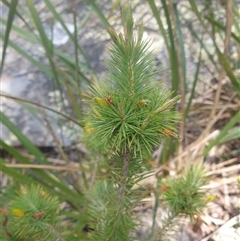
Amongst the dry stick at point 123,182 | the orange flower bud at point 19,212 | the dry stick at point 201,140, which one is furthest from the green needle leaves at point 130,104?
the dry stick at point 201,140

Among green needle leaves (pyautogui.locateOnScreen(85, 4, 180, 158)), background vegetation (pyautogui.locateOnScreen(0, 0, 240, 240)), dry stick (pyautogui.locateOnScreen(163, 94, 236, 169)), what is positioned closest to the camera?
green needle leaves (pyautogui.locateOnScreen(85, 4, 180, 158))

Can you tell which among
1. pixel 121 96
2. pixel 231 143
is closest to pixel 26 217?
pixel 121 96

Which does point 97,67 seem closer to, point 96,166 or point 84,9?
point 84,9

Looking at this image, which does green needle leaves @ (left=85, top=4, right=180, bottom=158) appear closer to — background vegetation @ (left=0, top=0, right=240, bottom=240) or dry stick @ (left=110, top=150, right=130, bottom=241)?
dry stick @ (left=110, top=150, right=130, bottom=241)

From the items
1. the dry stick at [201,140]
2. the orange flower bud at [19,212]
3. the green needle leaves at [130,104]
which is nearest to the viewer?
the green needle leaves at [130,104]

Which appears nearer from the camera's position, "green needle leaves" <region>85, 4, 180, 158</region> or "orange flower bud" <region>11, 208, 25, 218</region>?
"green needle leaves" <region>85, 4, 180, 158</region>

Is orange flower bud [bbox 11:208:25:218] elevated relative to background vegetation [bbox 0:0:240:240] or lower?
lower

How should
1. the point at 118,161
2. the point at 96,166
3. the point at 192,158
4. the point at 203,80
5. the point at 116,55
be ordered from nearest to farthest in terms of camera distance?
the point at 116,55 < the point at 118,161 < the point at 96,166 < the point at 192,158 < the point at 203,80

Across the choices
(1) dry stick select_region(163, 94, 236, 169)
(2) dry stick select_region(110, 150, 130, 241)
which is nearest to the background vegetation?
(1) dry stick select_region(163, 94, 236, 169)

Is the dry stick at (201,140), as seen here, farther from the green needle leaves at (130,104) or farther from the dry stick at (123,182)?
the green needle leaves at (130,104)

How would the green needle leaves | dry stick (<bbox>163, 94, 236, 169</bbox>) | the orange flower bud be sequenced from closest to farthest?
the green needle leaves → the orange flower bud → dry stick (<bbox>163, 94, 236, 169</bbox>)

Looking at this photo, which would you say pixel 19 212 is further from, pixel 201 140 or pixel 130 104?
pixel 201 140
